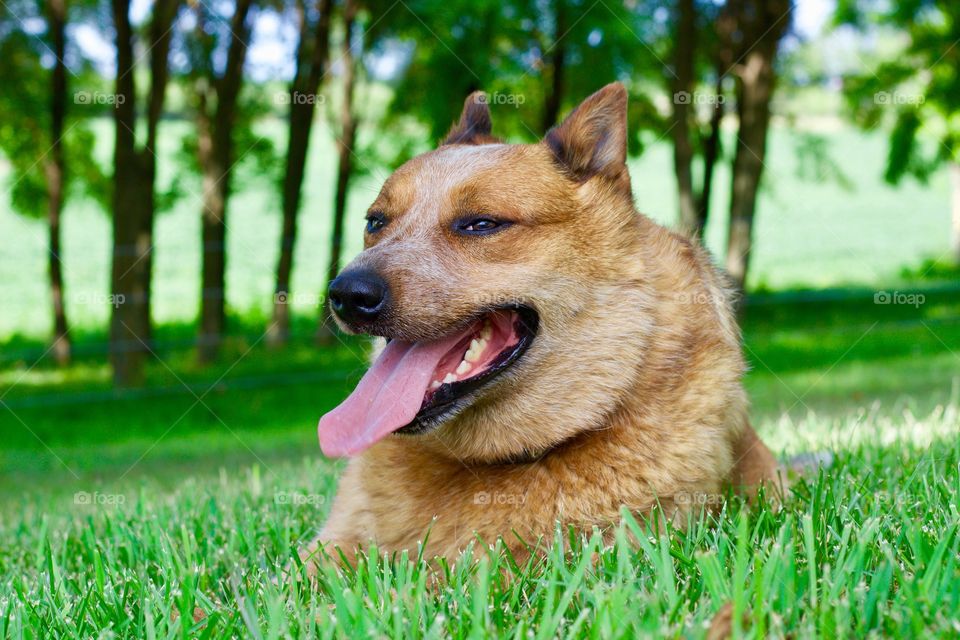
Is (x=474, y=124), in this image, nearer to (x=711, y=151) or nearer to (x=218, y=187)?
(x=218, y=187)

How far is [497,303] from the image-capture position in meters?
3.18

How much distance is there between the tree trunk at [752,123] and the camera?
13.3m

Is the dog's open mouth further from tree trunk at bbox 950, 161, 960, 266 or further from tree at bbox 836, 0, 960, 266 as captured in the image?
tree trunk at bbox 950, 161, 960, 266

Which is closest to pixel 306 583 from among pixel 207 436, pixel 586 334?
pixel 586 334

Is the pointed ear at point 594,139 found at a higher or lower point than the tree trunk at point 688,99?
lower

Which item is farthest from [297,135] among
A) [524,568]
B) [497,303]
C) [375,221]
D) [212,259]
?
[524,568]

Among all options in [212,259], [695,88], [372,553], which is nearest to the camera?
[372,553]

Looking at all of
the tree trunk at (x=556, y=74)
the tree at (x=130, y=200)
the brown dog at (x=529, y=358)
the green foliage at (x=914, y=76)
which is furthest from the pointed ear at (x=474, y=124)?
the green foliage at (x=914, y=76)

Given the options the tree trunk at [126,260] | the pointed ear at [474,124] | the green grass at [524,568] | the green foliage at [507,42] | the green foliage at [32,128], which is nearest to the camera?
the green grass at [524,568]

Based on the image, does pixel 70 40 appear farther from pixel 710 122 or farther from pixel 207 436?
pixel 710 122

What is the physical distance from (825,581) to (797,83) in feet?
60.5

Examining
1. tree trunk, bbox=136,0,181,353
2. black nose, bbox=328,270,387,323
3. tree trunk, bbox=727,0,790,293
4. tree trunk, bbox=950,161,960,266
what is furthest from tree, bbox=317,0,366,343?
tree trunk, bbox=950,161,960,266

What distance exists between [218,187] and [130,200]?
2000mm

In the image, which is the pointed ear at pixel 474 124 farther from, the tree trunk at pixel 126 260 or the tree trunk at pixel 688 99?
the tree trunk at pixel 688 99
